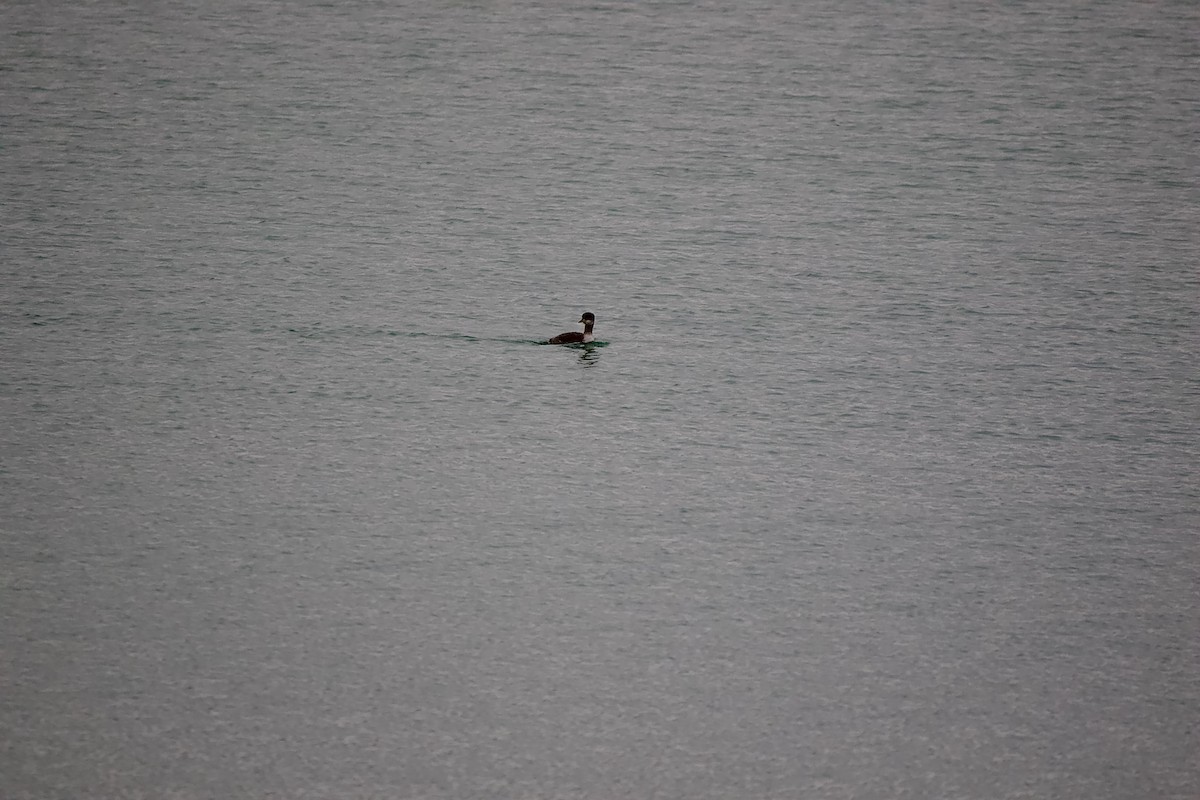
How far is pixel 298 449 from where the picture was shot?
9133mm

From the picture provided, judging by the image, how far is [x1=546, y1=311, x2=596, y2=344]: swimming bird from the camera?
34.6 ft

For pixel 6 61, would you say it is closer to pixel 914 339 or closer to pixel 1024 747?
pixel 914 339

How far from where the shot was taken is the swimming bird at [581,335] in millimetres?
10547

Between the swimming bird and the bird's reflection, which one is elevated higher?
the swimming bird

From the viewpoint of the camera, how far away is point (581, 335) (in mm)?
10586

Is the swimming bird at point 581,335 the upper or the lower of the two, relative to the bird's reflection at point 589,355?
upper

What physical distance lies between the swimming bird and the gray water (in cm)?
13

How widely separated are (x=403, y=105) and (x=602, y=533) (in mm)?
7358

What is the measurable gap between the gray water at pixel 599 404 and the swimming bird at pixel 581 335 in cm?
13

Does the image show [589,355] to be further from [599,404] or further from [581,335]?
[599,404]

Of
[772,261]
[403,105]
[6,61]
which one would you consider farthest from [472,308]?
[6,61]

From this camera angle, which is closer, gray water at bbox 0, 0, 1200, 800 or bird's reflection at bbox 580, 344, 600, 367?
gray water at bbox 0, 0, 1200, 800

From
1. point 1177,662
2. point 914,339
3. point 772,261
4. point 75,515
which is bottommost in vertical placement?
point 1177,662

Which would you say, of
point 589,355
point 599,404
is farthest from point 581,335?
point 599,404
